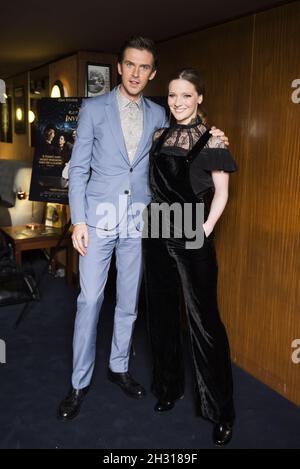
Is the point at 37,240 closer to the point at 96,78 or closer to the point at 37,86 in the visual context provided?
the point at 96,78

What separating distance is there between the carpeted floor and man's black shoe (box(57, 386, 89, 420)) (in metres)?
0.04

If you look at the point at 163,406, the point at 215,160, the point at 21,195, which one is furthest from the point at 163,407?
the point at 21,195

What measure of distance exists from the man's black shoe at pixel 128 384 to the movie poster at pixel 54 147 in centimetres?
164

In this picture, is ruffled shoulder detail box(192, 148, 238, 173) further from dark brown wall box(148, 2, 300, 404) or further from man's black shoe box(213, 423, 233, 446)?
man's black shoe box(213, 423, 233, 446)

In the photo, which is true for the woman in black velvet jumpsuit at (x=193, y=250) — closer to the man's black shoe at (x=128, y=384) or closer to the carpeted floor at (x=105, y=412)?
the carpeted floor at (x=105, y=412)

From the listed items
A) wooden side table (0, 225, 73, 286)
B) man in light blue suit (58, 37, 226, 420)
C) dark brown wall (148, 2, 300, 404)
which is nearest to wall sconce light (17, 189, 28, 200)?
wooden side table (0, 225, 73, 286)

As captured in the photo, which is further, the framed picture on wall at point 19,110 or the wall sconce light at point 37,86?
the framed picture on wall at point 19,110

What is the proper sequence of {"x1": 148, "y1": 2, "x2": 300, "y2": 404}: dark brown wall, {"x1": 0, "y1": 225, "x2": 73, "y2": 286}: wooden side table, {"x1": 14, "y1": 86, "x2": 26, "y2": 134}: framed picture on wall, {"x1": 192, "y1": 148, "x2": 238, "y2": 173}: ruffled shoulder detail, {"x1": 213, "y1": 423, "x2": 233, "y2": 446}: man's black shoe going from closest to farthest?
{"x1": 192, "y1": 148, "x2": 238, "y2": 173}: ruffled shoulder detail → {"x1": 213, "y1": 423, "x2": 233, "y2": 446}: man's black shoe → {"x1": 148, "y1": 2, "x2": 300, "y2": 404}: dark brown wall → {"x1": 0, "y1": 225, "x2": 73, "y2": 286}: wooden side table → {"x1": 14, "y1": 86, "x2": 26, "y2": 134}: framed picture on wall

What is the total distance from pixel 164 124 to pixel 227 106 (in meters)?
0.56

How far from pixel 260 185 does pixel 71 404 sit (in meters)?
1.60

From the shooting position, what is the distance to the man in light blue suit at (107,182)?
2.29 m

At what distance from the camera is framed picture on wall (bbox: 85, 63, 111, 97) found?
4.07m

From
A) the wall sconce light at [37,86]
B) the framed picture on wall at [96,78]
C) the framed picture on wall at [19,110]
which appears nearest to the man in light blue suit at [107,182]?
the framed picture on wall at [96,78]

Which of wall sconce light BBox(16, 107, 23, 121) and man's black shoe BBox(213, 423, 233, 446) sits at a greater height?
wall sconce light BBox(16, 107, 23, 121)
